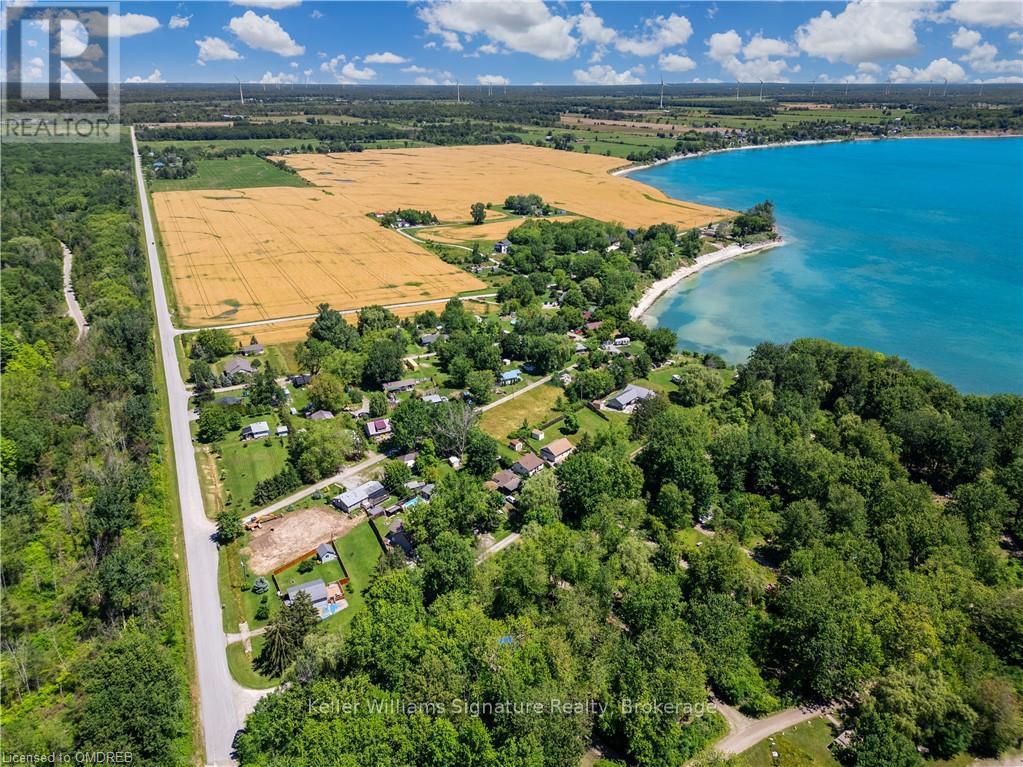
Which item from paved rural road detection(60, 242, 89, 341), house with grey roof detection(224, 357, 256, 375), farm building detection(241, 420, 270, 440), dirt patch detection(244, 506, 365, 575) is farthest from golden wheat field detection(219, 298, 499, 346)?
dirt patch detection(244, 506, 365, 575)

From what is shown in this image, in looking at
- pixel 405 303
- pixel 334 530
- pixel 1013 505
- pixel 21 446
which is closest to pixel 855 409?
pixel 1013 505

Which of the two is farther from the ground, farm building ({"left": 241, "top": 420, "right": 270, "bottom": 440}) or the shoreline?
the shoreline

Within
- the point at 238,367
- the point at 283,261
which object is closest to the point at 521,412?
the point at 238,367

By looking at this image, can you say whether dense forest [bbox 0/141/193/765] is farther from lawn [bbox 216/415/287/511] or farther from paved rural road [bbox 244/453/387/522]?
paved rural road [bbox 244/453/387/522]

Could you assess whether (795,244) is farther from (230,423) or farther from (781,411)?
(230,423)

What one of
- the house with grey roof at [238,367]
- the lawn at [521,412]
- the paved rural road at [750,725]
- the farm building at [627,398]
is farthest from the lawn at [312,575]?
the farm building at [627,398]

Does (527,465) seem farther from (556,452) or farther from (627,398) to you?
(627,398)
